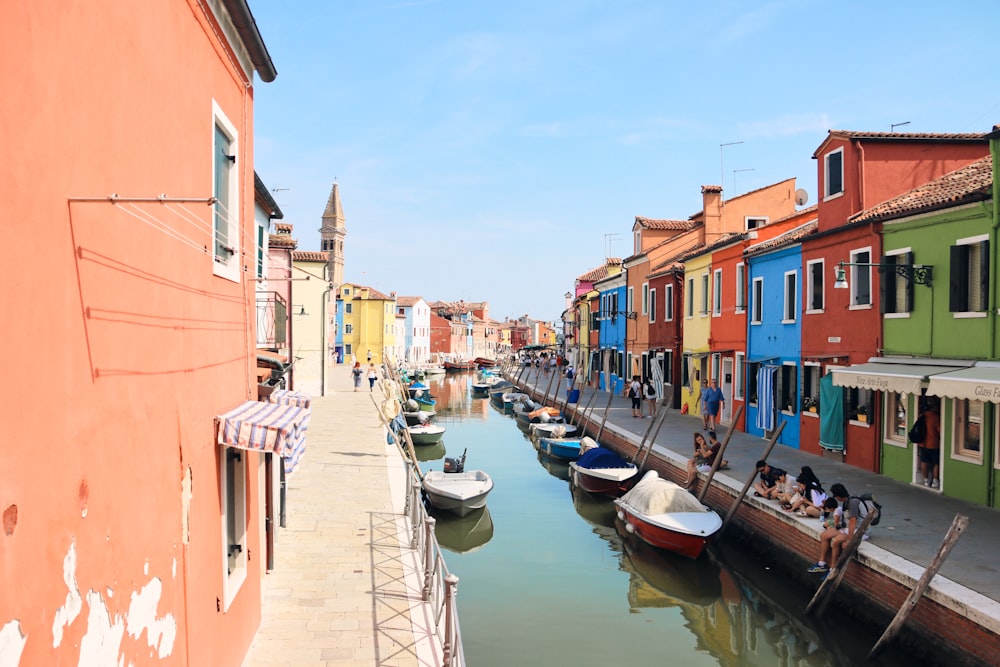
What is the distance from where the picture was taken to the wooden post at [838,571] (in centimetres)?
1033

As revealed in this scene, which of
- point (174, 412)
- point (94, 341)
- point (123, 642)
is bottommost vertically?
point (123, 642)

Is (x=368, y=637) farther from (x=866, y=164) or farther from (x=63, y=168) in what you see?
(x=866, y=164)

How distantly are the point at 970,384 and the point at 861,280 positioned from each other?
5.59 meters

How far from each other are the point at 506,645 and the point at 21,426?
30.0ft

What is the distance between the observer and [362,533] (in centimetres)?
1221

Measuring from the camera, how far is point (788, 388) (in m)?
20.0

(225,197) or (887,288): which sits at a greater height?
(225,197)

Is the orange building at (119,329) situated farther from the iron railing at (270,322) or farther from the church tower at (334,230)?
the church tower at (334,230)

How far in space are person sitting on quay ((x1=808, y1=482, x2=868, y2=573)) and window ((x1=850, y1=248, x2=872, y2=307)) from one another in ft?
21.2

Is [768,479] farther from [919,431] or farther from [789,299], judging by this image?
[789,299]

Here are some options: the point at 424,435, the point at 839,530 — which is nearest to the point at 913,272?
the point at 839,530

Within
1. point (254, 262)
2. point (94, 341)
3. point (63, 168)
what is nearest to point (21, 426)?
point (94, 341)

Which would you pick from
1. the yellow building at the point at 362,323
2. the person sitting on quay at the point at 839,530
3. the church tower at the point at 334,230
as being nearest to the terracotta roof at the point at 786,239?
the person sitting on quay at the point at 839,530

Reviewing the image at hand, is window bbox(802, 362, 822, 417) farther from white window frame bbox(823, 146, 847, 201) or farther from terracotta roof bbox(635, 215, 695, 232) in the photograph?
terracotta roof bbox(635, 215, 695, 232)
